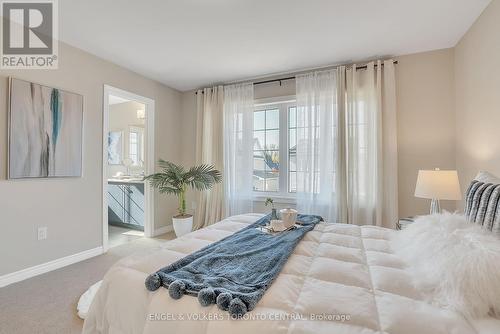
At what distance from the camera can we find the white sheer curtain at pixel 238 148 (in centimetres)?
384

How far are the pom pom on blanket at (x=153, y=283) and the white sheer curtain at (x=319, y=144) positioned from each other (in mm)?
2605

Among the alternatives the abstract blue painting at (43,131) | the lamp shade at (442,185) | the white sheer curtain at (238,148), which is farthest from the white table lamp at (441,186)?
the abstract blue painting at (43,131)

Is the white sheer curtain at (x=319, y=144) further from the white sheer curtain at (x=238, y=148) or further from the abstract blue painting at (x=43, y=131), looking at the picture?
the abstract blue painting at (x=43, y=131)

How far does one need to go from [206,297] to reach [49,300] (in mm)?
2011

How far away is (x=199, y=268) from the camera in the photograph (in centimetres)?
120

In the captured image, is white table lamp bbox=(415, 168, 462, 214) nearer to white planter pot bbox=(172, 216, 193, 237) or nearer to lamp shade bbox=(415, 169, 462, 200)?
lamp shade bbox=(415, 169, 462, 200)

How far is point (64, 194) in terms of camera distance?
2799 mm

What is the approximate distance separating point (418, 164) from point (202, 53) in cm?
302

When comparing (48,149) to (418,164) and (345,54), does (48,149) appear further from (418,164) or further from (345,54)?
(418,164)

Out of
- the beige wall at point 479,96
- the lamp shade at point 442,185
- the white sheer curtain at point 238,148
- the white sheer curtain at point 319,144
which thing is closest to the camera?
the beige wall at point 479,96

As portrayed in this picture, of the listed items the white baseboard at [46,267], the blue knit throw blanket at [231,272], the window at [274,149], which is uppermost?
the window at [274,149]

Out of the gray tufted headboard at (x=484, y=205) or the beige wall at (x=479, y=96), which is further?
the beige wall at (x=479, y=96)

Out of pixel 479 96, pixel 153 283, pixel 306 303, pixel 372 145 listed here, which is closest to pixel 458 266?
pixel 306 303

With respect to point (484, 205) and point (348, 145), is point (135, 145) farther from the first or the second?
point (484, 205)
